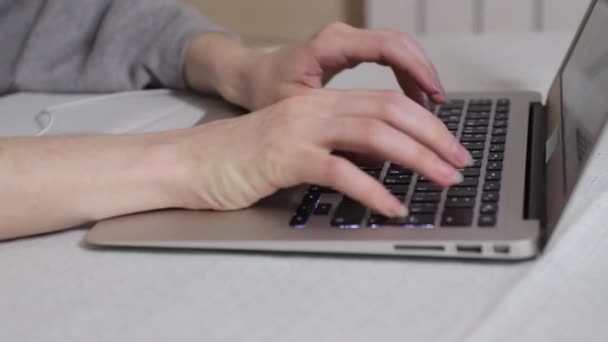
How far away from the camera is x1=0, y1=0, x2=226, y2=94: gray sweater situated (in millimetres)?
969

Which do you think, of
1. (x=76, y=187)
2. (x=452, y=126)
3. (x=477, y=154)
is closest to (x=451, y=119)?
(x=452, y=126)

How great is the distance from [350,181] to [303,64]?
0.27 metres

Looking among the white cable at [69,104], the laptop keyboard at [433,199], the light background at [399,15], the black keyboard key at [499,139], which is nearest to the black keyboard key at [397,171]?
the laptop keyboard at [433,199]

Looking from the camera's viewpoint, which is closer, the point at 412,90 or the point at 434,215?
the point at 434,215

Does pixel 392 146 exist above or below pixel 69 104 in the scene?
above

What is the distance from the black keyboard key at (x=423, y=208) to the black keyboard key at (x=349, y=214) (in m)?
0.03

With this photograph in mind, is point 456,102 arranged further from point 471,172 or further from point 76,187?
point 76,187

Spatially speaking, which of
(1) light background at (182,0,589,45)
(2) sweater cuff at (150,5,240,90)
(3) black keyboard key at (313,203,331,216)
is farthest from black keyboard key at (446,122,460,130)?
(1) light background at (182,0,589,45)

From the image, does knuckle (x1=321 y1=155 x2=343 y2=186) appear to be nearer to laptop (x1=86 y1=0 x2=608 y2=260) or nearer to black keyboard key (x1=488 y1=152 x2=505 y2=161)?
laptop (x1=86 y1=0 x2=608 y2=260)

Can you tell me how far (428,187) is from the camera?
1.90 ft

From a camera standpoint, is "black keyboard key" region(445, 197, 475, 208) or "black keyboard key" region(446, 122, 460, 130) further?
"black keyboard key" region(446, 122, 460, 130)

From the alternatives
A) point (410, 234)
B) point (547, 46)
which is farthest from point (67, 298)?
point (547, 46)

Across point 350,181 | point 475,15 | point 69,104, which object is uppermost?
point 350,181

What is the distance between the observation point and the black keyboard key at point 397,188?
1.91 ft
